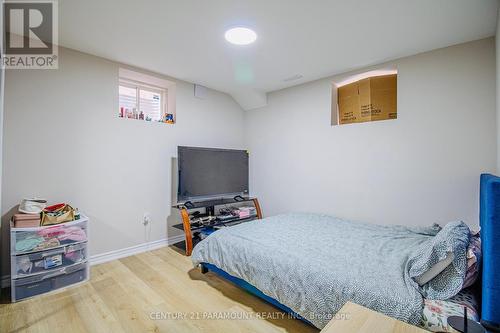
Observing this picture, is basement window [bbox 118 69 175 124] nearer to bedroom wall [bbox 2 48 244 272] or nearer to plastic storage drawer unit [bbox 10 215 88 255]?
bedroom wall [bbox 2 48 244 272]

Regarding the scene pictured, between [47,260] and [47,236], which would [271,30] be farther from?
[47,260]

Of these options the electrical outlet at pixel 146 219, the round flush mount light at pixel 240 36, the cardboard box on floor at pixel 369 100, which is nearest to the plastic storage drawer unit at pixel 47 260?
the electrical outlet at pixel 146 219

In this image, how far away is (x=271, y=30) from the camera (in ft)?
6.93

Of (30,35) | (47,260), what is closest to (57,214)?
(47,260)

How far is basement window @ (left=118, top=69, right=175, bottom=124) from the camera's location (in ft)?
10.2

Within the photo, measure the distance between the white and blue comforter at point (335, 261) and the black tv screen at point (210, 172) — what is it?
104 cm

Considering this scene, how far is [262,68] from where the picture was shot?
9.71ft

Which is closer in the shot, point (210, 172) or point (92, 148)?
point (92, 148)

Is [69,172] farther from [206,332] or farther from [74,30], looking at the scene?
[206,332]

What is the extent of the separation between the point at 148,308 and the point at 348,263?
1.60 m

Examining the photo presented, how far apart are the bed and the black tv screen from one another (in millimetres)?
1024

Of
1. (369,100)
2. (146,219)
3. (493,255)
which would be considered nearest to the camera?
(493,255)

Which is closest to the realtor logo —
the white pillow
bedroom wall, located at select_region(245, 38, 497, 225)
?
bedroom wall, located at select_region(245, 38, 497, 225)

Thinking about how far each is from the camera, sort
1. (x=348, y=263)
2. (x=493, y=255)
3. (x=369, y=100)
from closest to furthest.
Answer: (x=493, y=255)
(x=348, y=263)
(x=369, y=100)
